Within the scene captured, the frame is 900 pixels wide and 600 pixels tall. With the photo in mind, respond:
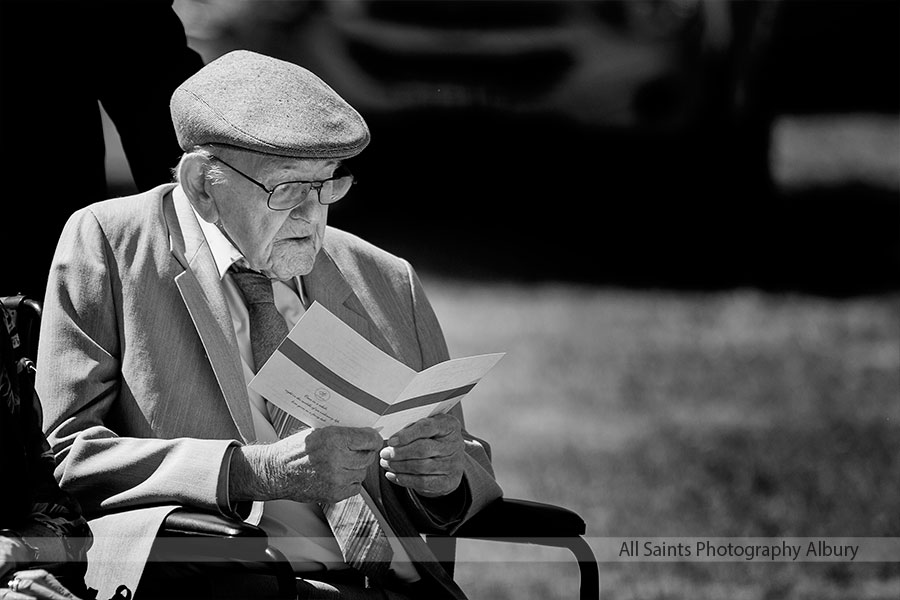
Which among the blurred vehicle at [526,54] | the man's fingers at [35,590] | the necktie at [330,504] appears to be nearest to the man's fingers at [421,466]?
the necktie at [330,504]

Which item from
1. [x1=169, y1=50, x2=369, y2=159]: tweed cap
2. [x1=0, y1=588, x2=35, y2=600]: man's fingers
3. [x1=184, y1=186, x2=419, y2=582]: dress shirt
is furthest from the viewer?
[x1=184, y1=186, x2=419, y2=582]: dress shirt

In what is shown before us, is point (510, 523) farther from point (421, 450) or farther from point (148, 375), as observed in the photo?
point (148, 375)

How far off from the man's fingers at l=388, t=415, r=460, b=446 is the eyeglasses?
50 centimetres

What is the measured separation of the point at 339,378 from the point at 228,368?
41 centimetres

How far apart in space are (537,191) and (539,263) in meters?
1.26

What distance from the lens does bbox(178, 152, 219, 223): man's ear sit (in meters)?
2.94

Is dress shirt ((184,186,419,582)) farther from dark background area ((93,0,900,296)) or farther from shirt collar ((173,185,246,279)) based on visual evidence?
dark background area ((93,0,900,296))

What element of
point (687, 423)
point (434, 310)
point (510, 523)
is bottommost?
point (687, 423)

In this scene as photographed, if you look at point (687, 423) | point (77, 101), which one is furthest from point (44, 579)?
point (687, 423)

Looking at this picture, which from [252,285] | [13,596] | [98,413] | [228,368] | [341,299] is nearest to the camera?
[13,596]

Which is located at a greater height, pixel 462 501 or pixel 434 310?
pixel 462 501

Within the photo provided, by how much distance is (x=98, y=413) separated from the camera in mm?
2824

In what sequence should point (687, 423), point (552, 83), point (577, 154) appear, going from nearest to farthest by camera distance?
point (687, 423)
point (552, 83)
point (577, 154)

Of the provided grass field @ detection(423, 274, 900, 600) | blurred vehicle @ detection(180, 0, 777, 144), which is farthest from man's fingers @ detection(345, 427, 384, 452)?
blurred vehicle @ detection(180, 0, 777, 144)
